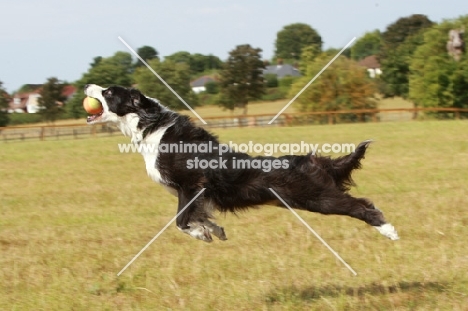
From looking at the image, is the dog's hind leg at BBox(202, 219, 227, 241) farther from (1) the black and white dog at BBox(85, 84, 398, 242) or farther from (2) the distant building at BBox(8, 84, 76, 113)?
(2) the distant building at BBox(8, 84, 76, 113)

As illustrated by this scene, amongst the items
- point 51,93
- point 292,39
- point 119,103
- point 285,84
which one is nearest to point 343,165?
point 119,103

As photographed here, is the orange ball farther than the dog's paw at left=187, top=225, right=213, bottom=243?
Yes

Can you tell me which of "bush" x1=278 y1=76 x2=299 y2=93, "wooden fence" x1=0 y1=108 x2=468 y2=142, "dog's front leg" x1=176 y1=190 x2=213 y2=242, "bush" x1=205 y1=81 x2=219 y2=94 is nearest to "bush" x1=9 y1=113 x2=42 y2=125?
"wooden fence" x1=0 y1=108 x2=468 y2=142

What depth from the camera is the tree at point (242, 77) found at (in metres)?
54.3

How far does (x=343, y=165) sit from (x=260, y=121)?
121ft

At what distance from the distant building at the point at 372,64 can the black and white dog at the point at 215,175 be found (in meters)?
59.2

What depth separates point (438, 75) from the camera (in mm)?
55219

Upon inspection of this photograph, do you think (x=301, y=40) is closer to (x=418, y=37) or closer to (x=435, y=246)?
(x=418, y=37)

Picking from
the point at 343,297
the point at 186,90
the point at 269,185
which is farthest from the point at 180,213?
the point at 186,90

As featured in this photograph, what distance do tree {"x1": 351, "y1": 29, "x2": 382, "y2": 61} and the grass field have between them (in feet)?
201

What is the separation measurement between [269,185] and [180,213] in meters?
0.87

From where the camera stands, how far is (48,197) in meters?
15.5

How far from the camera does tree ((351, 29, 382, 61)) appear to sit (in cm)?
7623

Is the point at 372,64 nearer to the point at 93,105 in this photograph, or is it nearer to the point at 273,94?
the point at 273,94
